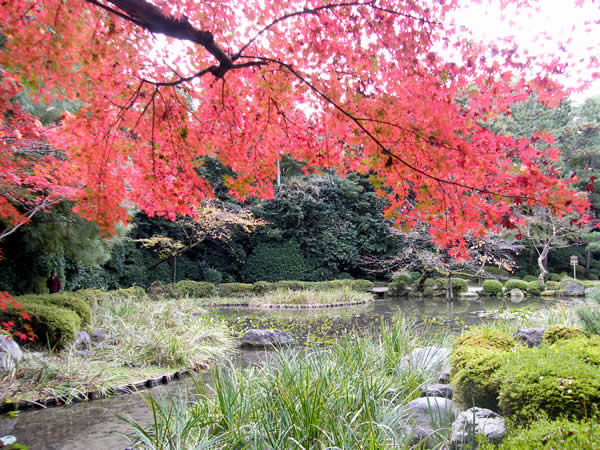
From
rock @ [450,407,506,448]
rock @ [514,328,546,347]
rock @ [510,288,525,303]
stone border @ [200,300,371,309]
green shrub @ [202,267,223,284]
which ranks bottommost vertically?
rock @ [510,288,525,303]

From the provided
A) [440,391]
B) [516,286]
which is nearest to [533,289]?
[516,286]

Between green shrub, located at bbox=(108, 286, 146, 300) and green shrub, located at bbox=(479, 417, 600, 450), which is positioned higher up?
green shrub, located at bbox=(108, 286, 146, 300)

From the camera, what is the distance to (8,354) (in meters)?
4.09

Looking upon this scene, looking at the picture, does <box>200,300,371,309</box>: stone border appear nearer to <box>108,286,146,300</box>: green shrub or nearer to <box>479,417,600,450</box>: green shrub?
<box>108,286,146,300</box>: green shrub

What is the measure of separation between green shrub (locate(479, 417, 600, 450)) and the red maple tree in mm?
1082

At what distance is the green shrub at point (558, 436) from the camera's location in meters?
1.75

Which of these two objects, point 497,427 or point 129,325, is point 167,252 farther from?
point 497,427

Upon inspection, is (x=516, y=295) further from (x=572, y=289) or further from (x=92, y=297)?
(x=92, y=297)

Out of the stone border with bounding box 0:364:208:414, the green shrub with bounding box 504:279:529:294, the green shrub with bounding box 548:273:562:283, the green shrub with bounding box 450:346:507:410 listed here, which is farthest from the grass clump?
the green shrub with bounding box 548:273:562:283

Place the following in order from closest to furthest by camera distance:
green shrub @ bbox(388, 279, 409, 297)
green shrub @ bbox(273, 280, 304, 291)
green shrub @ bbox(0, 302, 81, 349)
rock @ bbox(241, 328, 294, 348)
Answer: green shrub @ bbox(0, 302, 81, 349) → rock @ bbox(241, 328, 294, 348) → green shrub @ bbox(273, 280, 304, 291) → green shrub @ bbox(388, 279, 409, 297)

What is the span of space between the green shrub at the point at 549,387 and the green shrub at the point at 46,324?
200 inches

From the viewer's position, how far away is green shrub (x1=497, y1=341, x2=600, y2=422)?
2078 millimetres

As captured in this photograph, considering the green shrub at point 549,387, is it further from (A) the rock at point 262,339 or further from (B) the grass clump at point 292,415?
(A) the rock at point 262,339

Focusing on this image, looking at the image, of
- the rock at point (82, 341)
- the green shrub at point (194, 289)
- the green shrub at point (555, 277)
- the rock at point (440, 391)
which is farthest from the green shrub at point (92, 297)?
the green shrub at point (555, 277)
